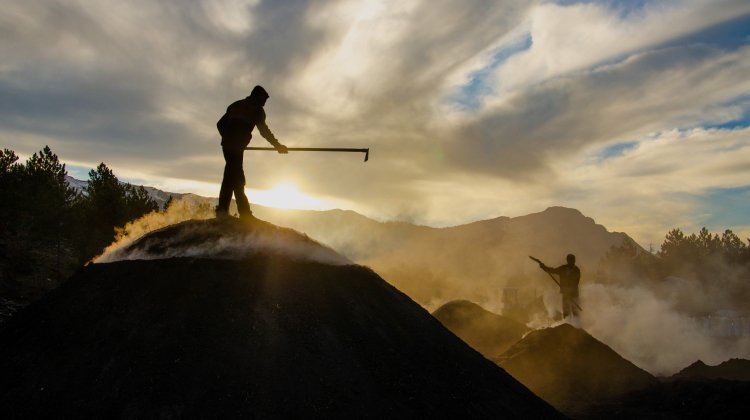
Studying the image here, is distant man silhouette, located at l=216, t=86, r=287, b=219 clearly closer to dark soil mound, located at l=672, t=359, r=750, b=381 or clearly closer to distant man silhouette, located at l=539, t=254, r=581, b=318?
distant man silhouette, located at l=539, t=254, r=581, b=318

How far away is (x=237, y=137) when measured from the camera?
7965 mm

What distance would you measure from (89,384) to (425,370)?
4216 millimetres

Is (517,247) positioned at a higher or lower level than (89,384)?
higher

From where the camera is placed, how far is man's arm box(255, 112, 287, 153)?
27.1 feet

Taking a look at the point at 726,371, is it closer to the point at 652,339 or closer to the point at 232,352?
the point at 652,339

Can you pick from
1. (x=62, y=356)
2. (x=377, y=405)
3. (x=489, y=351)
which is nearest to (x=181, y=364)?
(x=62, y=356)

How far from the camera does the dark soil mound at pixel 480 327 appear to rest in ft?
72.3

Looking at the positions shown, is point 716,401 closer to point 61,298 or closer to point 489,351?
point 489,351

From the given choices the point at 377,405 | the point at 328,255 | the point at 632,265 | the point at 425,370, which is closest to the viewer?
the point at 377,405

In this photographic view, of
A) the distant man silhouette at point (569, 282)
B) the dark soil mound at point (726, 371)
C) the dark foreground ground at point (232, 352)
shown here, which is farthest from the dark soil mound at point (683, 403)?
the dark soil mound at point (726, 371)

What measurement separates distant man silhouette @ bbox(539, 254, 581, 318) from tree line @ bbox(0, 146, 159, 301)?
30.0 m

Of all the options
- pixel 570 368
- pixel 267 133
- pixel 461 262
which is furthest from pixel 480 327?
pixel 461 262

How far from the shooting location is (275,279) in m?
A: 7.03

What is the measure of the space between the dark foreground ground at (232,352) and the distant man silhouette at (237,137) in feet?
4.48
